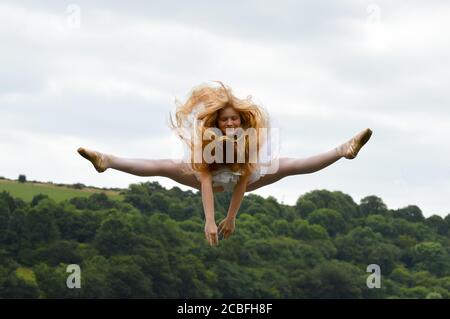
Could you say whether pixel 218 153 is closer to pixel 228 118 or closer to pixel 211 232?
pixel 228 118

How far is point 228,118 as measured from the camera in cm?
1959

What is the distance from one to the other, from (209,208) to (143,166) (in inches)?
45.1

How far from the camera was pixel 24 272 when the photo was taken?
13012 cm

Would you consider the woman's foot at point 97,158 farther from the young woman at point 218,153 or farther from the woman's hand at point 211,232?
the woman's hand at point 211,232

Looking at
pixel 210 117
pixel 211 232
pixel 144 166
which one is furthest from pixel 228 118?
pixel 211 232

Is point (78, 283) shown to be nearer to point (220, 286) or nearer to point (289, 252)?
point (220, 286)

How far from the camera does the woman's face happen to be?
1958 cm

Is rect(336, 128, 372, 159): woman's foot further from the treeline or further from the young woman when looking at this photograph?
the treeline

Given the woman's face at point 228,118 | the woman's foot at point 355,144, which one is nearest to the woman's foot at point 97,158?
the woman's face at point 228,118

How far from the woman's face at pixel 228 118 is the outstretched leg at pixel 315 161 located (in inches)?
33.3

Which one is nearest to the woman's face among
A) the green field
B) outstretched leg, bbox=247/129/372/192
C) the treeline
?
outstretched leg, bbox=247/129/372/192

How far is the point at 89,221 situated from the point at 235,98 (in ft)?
369

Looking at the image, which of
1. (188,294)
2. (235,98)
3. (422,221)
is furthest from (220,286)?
(235,98)

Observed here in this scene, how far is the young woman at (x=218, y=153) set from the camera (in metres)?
19.4
